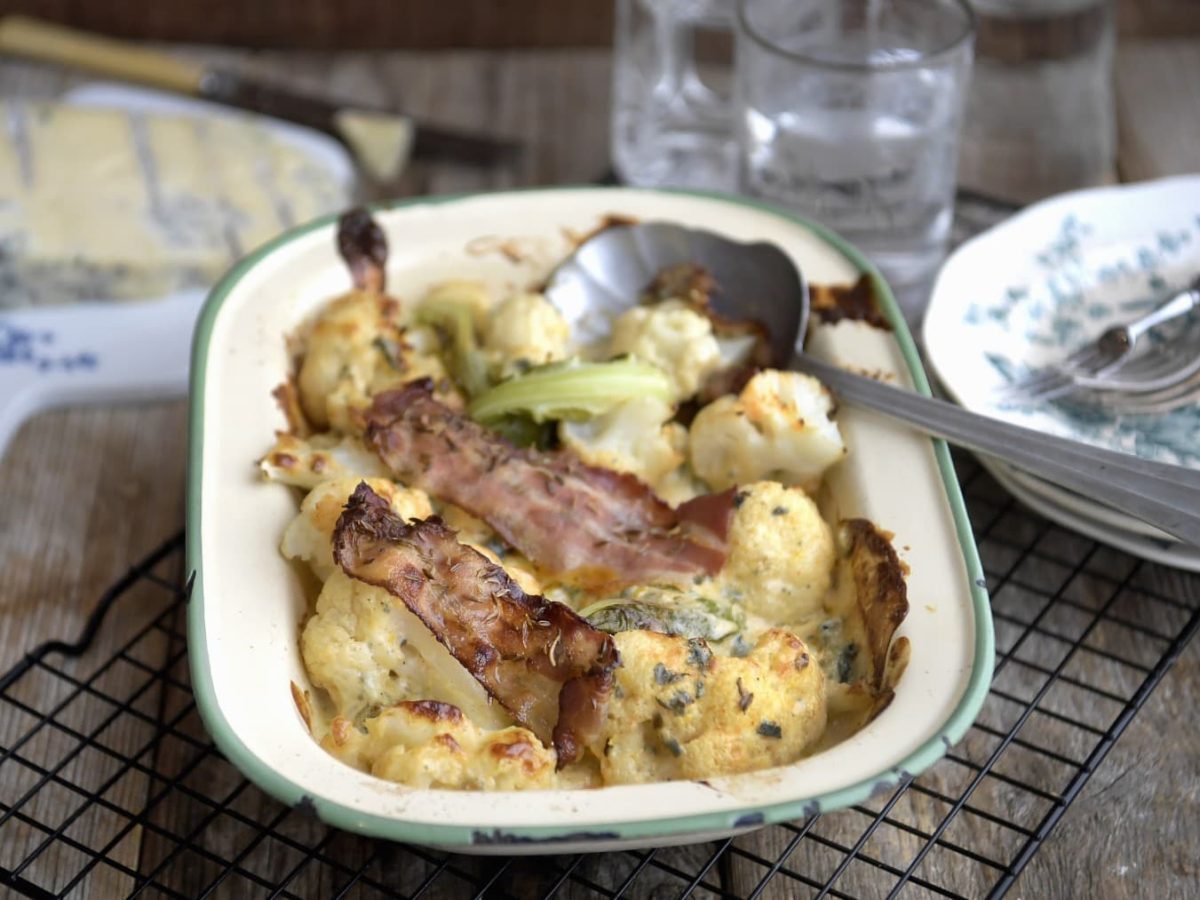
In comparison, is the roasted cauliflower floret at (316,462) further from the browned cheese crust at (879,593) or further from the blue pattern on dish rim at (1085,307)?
the blue pattern on dish rim at (1085,307)

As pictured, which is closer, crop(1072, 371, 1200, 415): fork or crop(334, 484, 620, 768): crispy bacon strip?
crop(334, 484, 620, 768): crispy bacon strip

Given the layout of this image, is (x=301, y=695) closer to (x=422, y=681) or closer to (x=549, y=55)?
(x=422, y=681)

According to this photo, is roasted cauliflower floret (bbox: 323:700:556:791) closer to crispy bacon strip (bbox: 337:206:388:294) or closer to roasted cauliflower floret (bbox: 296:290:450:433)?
roasted cauliflower floret (bbox: 296:290:450:433)

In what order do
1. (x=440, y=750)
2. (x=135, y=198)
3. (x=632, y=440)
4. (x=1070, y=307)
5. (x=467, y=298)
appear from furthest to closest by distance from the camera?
(x=135, y=198), (x=1070, y=307), (x=467, y=298), (x=632, y=440), (x=440, y=750)

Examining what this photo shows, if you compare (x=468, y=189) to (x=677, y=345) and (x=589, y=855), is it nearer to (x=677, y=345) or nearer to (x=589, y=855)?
(x=677, y=345)

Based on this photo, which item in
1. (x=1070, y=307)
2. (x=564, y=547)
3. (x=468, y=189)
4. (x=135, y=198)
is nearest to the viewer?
(x=564, y=547)

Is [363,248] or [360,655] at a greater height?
[363,248]

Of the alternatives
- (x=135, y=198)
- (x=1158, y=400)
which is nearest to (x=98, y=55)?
(x=135, y=198)

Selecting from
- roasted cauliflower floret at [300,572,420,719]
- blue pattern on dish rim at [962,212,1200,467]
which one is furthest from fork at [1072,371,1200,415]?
roasted cauliflower floret at [300,572,420,719]
